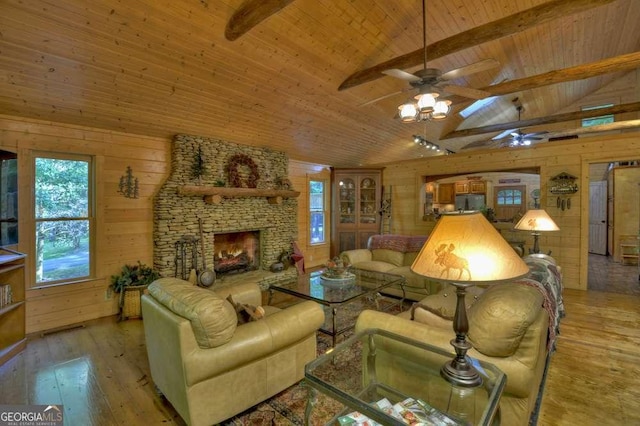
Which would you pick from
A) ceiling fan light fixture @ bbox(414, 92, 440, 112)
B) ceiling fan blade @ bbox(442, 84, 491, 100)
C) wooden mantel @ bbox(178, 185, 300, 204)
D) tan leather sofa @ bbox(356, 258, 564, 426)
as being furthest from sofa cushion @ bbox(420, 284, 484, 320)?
wooden mantel @ bbox(178, 185, 300, 204)

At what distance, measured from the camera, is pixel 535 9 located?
2686 millimetres

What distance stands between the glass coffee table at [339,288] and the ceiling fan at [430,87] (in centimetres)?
192

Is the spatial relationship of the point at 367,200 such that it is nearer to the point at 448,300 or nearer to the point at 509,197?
the point at 448,300

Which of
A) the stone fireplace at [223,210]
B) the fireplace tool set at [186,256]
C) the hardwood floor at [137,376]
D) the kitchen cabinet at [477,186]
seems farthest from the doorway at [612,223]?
the fireplace tool set at [186,256]

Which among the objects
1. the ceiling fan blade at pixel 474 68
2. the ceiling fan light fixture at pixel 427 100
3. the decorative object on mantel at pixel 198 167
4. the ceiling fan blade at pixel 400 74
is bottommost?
the decorative object on mantel at pixel 198 167

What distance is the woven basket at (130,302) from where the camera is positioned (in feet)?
12.2

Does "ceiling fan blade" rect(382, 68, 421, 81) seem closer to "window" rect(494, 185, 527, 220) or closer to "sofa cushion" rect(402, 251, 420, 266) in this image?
"sofa cushion" rect(402, 251, 420, 266)

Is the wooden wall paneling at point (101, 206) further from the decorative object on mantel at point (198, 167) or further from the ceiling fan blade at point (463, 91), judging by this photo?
A: the ceiling fan blade at point (463, 91)

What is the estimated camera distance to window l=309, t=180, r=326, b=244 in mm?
6828

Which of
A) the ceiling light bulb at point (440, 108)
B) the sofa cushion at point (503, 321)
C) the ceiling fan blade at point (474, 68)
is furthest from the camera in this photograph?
the ceiling light bulb at point (440, 108)

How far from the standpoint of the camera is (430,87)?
2648 mm

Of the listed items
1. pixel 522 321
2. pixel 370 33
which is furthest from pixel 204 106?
pixel 522 321

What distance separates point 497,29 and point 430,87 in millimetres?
1029

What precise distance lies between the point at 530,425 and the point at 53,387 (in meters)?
3.51
